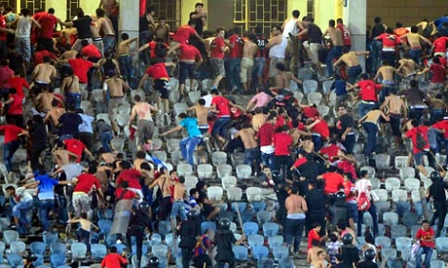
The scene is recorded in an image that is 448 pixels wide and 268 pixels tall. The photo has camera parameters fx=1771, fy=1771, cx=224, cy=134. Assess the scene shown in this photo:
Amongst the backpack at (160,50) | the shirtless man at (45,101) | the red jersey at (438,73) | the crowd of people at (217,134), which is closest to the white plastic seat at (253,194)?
the crowd of people at (217,134)

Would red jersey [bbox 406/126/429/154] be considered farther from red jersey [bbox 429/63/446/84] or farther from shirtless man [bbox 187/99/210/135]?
shirtless man [bbox 187/99/210/135]

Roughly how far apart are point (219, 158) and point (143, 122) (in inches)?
67.3

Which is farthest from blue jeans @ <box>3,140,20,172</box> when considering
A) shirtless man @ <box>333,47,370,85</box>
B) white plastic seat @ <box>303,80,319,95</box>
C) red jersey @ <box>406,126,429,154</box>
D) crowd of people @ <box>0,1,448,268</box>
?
shirtless man @ <box>333,47,370,85</box>

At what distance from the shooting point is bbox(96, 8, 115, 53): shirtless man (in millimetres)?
39750

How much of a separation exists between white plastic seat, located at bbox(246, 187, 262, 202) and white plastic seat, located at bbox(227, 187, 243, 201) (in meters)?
0.15

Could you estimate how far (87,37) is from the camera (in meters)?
39.6

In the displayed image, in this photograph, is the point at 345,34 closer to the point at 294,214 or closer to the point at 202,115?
the point at 202,115

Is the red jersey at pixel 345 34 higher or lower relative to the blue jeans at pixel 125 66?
higher

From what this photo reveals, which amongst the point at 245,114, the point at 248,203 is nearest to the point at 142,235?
the point at 248,203

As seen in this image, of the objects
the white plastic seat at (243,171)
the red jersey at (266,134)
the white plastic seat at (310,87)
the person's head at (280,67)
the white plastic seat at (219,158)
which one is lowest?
the white plastic seat at (243,171)

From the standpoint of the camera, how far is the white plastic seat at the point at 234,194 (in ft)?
113

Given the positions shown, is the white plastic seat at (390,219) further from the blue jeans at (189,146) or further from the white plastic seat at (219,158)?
the blue jeans at (189,146)

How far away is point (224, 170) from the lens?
117 feet

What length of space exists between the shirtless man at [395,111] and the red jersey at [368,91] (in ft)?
1.25
